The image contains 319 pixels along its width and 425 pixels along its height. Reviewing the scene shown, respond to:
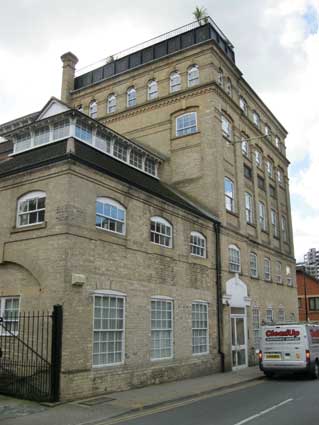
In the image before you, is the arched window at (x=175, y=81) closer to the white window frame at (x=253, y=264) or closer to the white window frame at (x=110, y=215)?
the white window frame at (x=253, y=264)

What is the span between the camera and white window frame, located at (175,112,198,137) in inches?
952

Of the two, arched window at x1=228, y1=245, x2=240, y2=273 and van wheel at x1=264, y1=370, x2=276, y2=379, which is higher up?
arched window at x1=228, y1=245, x2=240, y2=273

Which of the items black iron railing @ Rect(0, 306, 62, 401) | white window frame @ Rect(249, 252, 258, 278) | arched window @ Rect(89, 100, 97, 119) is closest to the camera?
black iron railing @ Rect(0, 306, 62, 401)

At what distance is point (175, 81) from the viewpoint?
25.8 m

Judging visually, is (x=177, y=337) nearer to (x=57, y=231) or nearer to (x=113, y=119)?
(x=57, y=231)

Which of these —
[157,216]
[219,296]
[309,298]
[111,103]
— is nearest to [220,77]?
[111,103]

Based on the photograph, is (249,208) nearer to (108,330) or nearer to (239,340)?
(239,340)

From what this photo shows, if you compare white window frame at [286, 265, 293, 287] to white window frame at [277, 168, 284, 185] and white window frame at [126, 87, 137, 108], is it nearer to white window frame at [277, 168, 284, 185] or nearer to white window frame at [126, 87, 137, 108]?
white window frame at [277, 168, 284, 185]

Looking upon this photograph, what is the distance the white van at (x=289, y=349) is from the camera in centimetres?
1734

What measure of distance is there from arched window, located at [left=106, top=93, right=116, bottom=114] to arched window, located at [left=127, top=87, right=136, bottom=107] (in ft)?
3.67

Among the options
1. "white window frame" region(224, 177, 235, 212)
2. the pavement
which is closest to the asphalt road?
the pavement

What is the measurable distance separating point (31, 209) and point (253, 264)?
1583 cm

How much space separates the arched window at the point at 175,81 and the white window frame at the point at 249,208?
7.76m

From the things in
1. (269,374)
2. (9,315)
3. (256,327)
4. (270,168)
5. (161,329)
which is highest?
(270,168)
